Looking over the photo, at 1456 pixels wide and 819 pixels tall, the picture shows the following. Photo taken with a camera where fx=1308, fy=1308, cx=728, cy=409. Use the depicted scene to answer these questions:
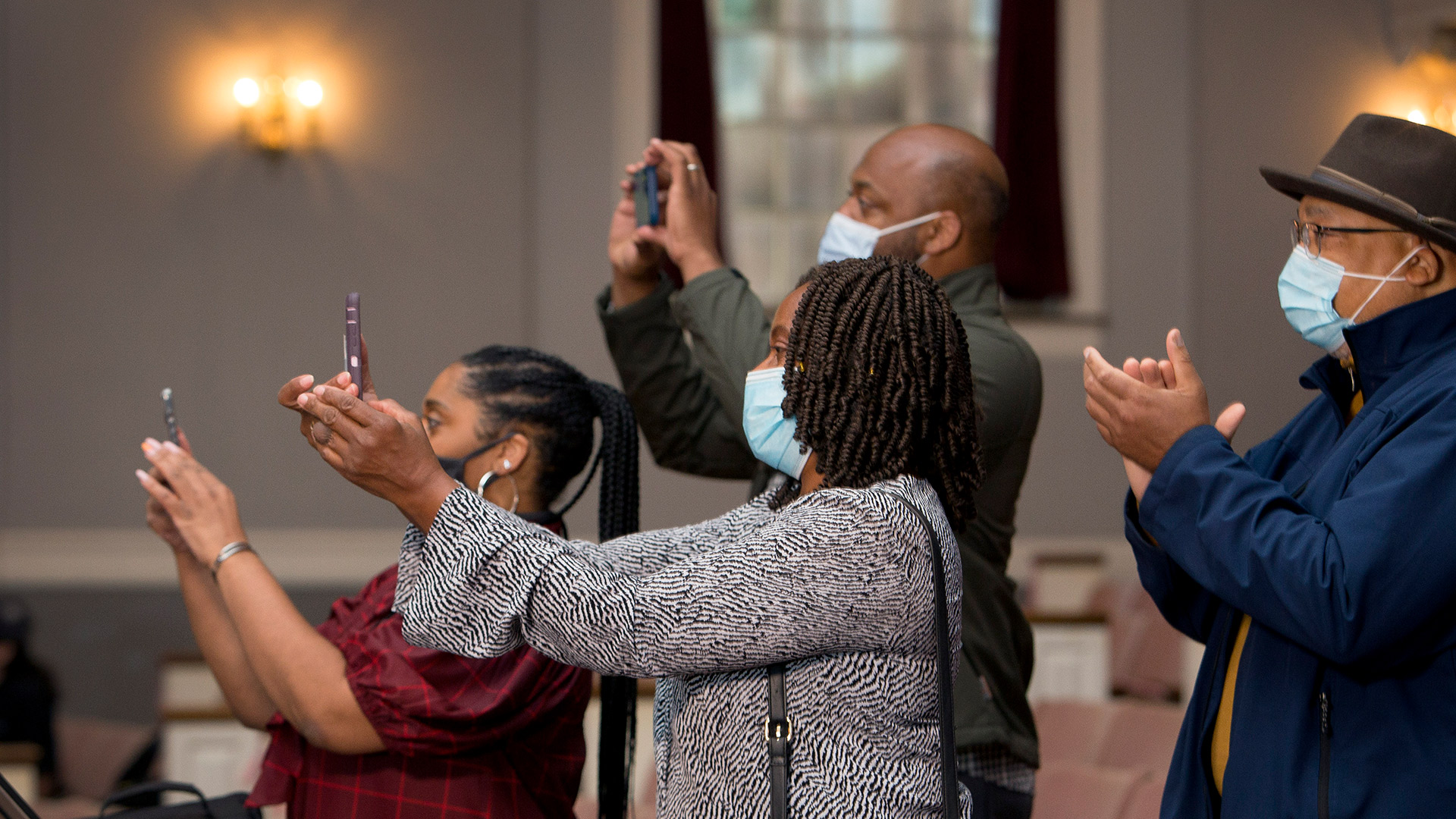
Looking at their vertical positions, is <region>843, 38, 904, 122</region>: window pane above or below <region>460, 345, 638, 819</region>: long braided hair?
above

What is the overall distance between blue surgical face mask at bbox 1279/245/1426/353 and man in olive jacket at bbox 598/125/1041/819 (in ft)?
1.35

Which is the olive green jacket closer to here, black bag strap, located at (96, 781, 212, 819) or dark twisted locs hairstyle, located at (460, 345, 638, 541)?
dark twisted locs hairstyle, located at (460, 345, 638, 541)

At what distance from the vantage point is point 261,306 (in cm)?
629

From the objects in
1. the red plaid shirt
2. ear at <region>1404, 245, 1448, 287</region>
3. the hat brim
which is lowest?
the red plaid shirt

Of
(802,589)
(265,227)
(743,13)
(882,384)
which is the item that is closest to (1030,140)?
(743,13)

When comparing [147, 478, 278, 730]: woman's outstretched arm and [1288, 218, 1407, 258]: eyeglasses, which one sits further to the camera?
[147, 478, 278, 730]: woman's outstretched arm

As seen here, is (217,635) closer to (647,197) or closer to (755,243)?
(647,197)

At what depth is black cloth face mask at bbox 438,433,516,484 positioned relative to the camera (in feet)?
5.98

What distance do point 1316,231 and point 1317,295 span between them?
0.08 metres

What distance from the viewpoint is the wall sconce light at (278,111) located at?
6242mm

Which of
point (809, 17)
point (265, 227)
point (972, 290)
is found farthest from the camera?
point (809, 17)

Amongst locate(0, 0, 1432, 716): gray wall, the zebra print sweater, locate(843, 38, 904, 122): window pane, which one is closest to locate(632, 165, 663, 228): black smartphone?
the zebra print sweater

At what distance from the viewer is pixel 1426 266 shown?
4.54 feet

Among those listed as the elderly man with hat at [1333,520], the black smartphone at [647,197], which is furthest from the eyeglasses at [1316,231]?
the black smartphone at [647,197]
